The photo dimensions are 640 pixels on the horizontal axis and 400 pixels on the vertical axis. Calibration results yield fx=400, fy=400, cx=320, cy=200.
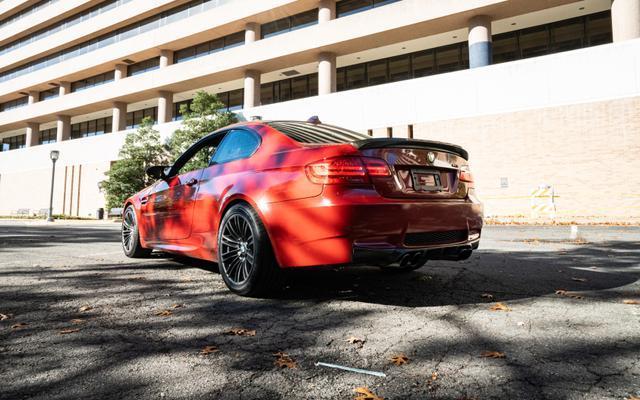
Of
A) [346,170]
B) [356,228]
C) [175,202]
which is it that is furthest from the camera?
[175,202]

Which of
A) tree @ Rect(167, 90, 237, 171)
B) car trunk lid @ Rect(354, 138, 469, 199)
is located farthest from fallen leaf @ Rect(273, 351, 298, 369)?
tree @ Rect(167, 90, 237, 171)

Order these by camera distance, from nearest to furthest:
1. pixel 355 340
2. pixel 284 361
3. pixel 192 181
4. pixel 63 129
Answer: pixel 284 361 → pixel 355 340 → pixel 192 181 → pixel 63 129

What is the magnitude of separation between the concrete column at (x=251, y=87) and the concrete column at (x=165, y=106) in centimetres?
716

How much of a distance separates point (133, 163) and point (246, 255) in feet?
82.0

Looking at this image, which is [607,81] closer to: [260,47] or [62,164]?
[260,47]

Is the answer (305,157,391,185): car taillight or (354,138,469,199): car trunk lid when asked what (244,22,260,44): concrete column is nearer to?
(354,138,469,199): car trunk lid

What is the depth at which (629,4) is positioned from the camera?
16.3 m

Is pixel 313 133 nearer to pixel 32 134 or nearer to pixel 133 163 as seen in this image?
pixel 133 163

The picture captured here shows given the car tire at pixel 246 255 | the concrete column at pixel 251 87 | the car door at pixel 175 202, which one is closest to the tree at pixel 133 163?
the concrete column at pixel 251 87

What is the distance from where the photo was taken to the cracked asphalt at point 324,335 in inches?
67.6

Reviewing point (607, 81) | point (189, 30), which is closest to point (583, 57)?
point (607, 81)

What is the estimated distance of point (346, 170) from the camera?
9.41 feet

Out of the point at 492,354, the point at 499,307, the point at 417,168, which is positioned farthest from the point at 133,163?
the point at 492,354

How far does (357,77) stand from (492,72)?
10250mm
